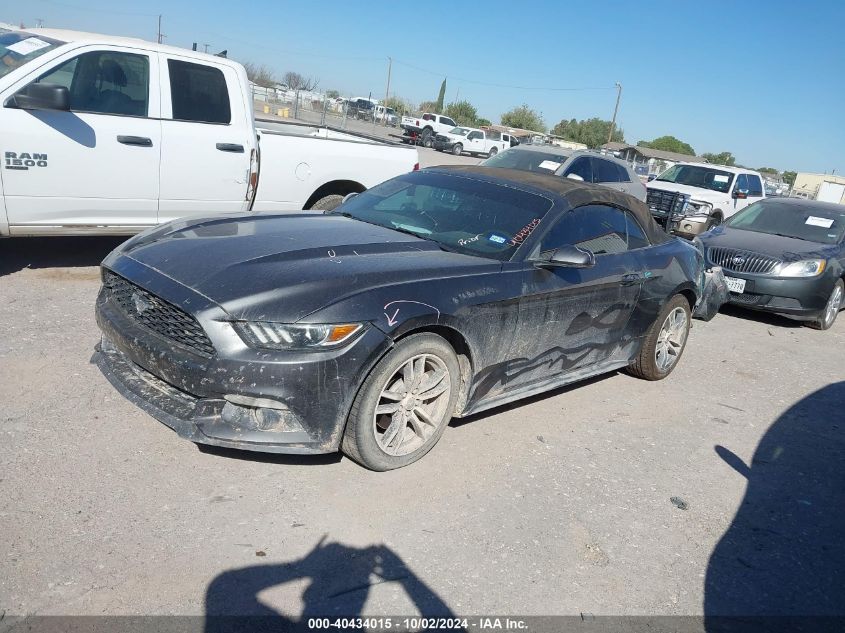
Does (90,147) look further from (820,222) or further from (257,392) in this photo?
(820,222)

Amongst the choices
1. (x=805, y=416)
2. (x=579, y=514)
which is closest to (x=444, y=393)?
(x=579, y=514)

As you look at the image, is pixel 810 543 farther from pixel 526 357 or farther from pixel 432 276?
pixel 432 276

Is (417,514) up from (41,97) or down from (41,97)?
down

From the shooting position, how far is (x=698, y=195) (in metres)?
15.1

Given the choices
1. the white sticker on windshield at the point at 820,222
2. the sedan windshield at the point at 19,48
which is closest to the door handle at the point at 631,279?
the sedan windshield at the point at 19,48

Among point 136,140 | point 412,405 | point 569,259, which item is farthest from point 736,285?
point 136,140

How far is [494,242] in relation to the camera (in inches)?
173

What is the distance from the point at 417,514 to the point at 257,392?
3.25 feet

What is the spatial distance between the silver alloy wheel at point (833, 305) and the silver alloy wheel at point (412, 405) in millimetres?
7270

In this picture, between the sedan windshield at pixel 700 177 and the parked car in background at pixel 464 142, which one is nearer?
the sedan windshield at pixel 700 177

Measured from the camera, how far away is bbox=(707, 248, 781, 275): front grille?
880cm

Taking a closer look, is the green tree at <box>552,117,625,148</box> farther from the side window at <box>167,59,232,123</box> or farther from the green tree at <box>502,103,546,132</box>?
the side window at <box>167,59,232,123</box>

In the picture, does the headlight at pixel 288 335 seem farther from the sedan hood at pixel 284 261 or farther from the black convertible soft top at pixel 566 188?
the black convertible soft top at pixel 566 188

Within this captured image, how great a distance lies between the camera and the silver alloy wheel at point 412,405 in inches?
144
